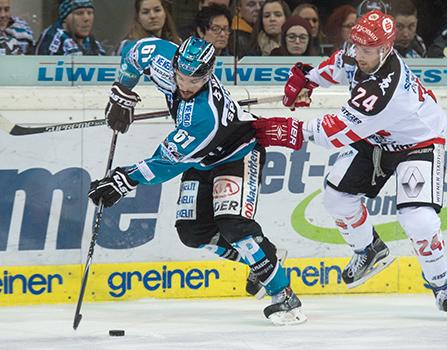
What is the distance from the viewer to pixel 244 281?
21.8ft

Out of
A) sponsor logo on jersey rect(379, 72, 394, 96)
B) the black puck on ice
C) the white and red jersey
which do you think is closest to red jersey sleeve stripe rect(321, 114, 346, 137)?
the white and red jersey

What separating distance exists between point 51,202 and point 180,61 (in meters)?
1.21

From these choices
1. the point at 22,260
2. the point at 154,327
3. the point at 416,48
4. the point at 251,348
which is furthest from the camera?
the point at 416,48

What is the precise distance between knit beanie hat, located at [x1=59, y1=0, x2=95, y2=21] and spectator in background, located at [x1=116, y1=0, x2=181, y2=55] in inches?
9.0

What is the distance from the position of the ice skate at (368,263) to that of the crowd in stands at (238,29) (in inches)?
47.3

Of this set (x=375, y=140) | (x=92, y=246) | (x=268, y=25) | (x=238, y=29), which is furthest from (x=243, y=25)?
(x=92, y=246)

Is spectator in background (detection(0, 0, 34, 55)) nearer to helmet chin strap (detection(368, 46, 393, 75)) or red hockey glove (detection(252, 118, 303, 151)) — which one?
red hockey glove (detection(252, 118, 303, 151))

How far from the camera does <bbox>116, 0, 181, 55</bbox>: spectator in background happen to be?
652 cm

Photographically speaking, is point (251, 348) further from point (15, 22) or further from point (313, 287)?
point (15, 22)

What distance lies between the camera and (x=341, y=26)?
6934mm

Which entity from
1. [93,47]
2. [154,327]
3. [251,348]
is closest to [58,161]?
[93,47]

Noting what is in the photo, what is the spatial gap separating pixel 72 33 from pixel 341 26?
4.62 feet

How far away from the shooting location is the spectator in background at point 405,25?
7000mm

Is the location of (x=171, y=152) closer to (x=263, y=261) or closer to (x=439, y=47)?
(x=263, y=261)
